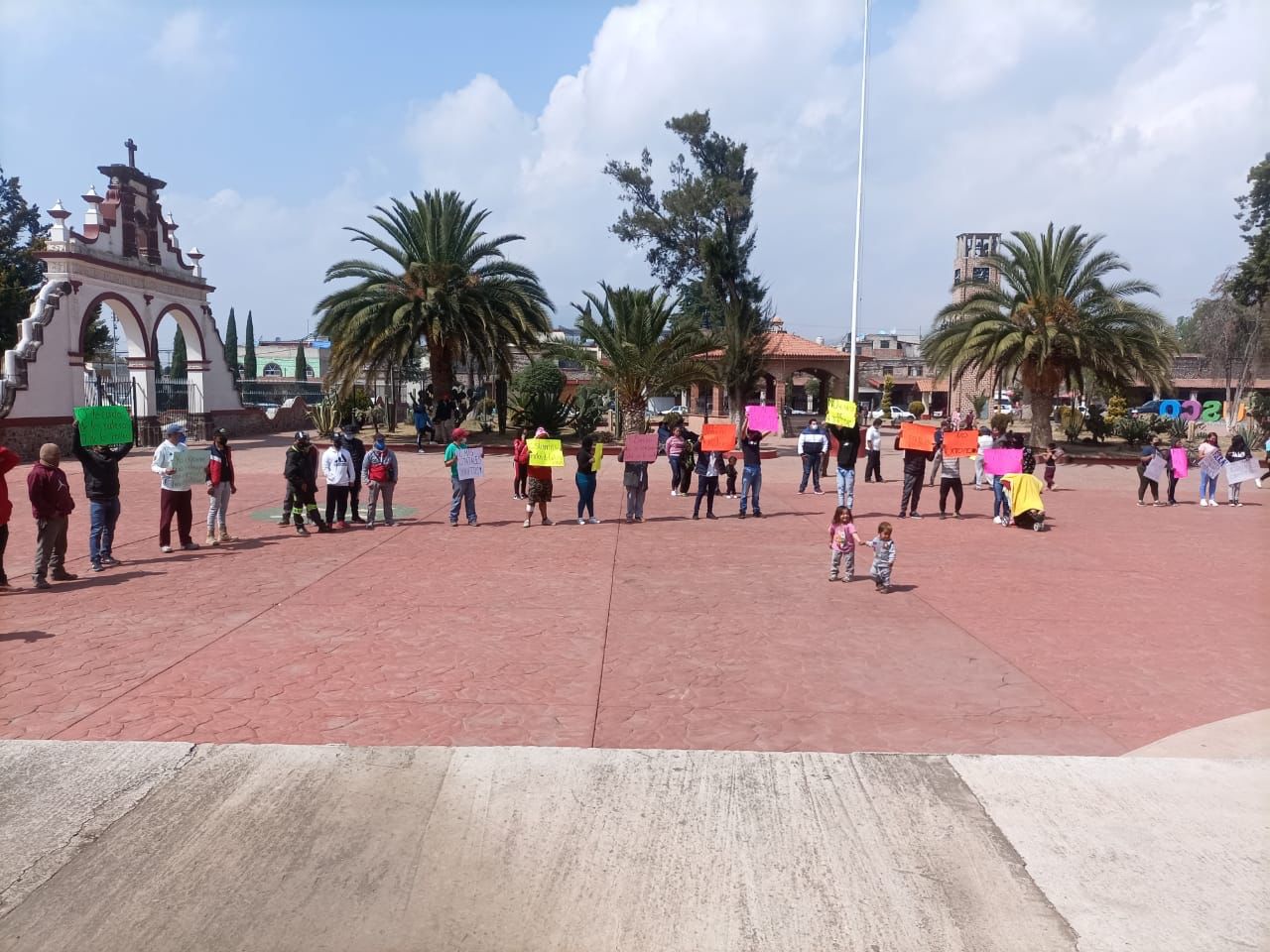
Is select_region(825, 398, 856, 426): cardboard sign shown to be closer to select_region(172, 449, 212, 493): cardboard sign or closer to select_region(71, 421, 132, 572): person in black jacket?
select_region(172, 449, 212, 493): cardboard sign

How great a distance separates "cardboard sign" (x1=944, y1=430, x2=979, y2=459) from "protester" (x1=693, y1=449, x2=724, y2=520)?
3785 mm

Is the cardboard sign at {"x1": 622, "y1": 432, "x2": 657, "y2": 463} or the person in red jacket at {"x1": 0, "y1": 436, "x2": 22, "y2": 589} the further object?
the cardboard sign at {"x1": 622, "y1": 432, "x2": 657, "y2": 463}

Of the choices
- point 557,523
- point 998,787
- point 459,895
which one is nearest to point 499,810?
point 459,895

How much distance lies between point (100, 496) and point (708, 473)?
8446 millimetres

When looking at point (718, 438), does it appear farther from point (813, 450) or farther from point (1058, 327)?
point (1058, 327)

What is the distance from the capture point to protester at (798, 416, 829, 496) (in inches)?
688

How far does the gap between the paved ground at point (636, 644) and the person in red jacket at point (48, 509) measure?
1.13ft

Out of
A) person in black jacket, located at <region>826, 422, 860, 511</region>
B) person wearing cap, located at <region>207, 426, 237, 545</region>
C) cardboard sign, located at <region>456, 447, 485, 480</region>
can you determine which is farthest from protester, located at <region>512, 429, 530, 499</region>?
person in black jacket, located at <region>826, 422, 860, 511</region>

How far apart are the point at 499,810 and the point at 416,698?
1.75 m

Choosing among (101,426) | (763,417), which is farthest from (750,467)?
(101,426)

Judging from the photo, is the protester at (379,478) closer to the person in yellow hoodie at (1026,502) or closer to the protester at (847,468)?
the protester at (847,468)

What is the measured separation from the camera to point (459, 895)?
371cm

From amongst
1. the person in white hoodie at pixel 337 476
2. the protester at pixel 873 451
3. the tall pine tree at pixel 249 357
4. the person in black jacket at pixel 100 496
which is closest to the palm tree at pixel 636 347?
the protester at pixel 873 451

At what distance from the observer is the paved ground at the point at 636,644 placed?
5578 millimetres
